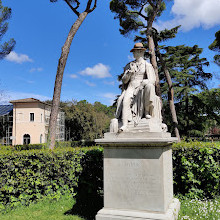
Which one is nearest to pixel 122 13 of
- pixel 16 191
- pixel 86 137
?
pixel 16 191

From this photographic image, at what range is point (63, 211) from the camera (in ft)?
15.5

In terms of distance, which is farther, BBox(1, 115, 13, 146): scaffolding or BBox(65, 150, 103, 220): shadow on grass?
BBox(1, 115, 13, 146): scaffolding

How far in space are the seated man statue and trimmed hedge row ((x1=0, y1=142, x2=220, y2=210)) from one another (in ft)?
6.22

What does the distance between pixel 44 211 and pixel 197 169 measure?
3460mm

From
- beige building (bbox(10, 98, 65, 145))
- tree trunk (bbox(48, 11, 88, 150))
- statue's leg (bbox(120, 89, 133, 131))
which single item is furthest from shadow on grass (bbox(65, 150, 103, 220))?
beige building (bbox(10, 98, 65, 145))

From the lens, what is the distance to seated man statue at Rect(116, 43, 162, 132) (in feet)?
12.8

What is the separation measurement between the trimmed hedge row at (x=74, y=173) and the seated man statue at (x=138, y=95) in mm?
1895

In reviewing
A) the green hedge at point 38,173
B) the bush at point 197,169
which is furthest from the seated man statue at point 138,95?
the green hedge at point 38,173

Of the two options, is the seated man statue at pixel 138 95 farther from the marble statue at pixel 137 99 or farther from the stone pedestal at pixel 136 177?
the stone pedestal at pixel 136 177

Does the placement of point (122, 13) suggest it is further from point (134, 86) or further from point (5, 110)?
point (5, 110)

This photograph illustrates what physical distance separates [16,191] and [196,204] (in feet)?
12.7

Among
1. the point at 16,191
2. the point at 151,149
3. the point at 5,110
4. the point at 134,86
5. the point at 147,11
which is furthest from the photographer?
the point at 5,110

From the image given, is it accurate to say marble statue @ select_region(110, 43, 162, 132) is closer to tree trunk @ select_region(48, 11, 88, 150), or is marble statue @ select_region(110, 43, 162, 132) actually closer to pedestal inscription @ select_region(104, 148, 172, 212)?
pedestal inscription @ select_region(104, 148, 172, 212)

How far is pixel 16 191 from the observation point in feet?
16.7
